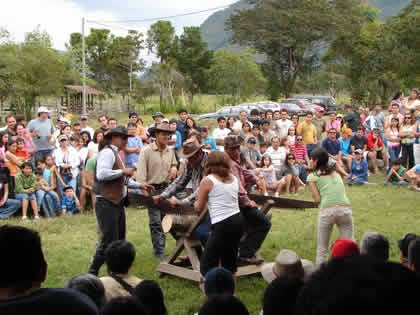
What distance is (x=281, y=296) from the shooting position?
2609mm

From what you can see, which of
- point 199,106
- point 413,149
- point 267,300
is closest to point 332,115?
point 413,149

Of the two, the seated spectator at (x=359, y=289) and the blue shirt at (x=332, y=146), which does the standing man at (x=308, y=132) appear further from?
the seated spectator at (x=359, y=289)

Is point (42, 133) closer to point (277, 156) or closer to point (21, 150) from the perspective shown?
point (21, 150)

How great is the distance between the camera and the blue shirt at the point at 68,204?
10.2 m

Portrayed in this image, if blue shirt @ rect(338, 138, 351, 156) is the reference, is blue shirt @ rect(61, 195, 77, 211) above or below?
below

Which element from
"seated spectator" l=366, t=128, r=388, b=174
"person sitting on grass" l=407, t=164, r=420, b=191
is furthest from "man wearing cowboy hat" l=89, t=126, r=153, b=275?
"seated spectator" l=366, t=128, r=388, b=174

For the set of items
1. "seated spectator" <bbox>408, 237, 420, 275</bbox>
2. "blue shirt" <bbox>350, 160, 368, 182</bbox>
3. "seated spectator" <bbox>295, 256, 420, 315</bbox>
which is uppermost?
"seated spectator" <bbox>295, 256, 420, 315</bbox>

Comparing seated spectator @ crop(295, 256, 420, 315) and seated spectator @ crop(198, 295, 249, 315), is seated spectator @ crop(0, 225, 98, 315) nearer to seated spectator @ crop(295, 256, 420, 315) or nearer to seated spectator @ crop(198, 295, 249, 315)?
seated spectator @ crop(198, 295, 249, 315)

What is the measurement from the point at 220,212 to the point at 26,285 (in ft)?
9.05

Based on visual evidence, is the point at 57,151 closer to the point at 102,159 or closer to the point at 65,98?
the point at 102,159

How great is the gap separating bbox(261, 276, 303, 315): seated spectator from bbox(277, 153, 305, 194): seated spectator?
9437mm

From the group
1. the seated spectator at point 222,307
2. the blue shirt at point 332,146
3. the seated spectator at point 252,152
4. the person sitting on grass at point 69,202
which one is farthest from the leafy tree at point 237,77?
the seated spectator at point 222,307

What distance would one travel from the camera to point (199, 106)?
42.8 m

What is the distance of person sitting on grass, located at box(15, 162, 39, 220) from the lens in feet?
31.9
